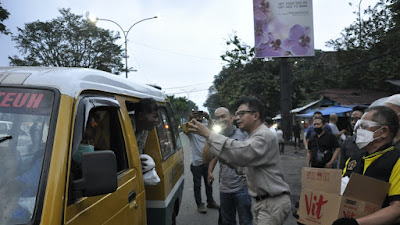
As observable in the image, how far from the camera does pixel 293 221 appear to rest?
547 centimetres

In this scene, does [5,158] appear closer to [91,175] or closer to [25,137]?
[25,137]

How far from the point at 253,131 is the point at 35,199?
1874 millimetres

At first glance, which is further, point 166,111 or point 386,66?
point 386,66

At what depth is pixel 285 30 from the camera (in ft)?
59.5

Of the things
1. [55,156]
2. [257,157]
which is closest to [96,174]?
[55,156]

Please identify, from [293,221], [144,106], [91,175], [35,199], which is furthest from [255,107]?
[293,221]

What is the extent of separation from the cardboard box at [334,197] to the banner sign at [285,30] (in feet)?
53.5

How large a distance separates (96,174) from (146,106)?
65.1 inches

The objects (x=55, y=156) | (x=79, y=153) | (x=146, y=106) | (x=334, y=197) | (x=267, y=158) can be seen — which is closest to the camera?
(x=55, y=156)

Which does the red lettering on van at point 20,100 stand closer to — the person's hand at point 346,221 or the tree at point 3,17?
the person's hand at point 346,221

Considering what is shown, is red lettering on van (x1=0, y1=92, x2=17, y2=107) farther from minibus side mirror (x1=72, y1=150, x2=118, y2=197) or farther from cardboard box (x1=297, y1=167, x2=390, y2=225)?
cardboard box (x1=297, y1=167, x2=390, y2=225)

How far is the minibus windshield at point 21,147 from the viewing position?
5.26ft

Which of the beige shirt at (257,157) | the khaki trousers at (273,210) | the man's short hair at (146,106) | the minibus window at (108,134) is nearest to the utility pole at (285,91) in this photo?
the man's short hair at (146,106)

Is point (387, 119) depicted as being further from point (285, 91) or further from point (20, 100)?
point (285, 91)
